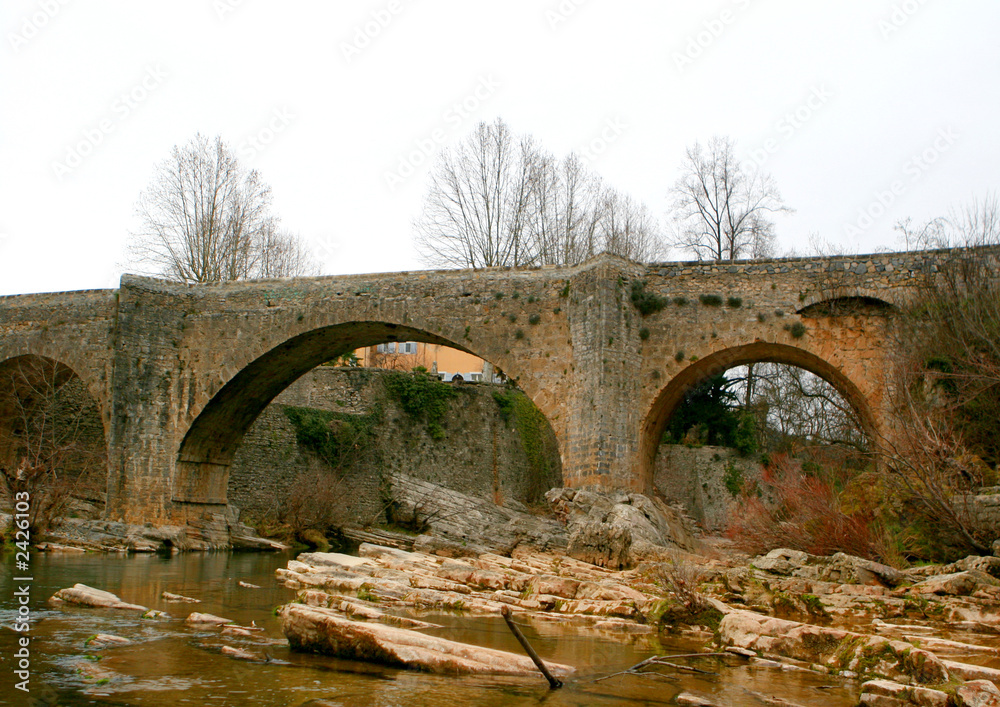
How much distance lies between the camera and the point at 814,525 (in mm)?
13523

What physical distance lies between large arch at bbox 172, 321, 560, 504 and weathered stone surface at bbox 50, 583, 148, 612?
8924mm

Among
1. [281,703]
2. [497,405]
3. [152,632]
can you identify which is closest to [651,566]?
[152,632]

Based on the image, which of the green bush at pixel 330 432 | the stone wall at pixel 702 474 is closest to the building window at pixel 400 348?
the green bush at pixel 330 432

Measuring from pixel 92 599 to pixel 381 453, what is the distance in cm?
1764

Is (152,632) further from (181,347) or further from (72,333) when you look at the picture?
(72,333)

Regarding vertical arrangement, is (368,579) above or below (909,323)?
below

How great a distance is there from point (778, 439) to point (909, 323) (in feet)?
64.2

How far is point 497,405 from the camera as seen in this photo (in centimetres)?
2980

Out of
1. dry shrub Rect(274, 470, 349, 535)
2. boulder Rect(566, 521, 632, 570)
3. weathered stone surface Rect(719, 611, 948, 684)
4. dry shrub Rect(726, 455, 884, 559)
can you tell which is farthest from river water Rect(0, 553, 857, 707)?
dry shrub Rect(274, 470, 349, 535)

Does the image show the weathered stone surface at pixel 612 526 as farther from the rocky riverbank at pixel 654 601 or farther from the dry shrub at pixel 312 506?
the dry shrub at pixel 312 506

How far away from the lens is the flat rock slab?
6398 mm
